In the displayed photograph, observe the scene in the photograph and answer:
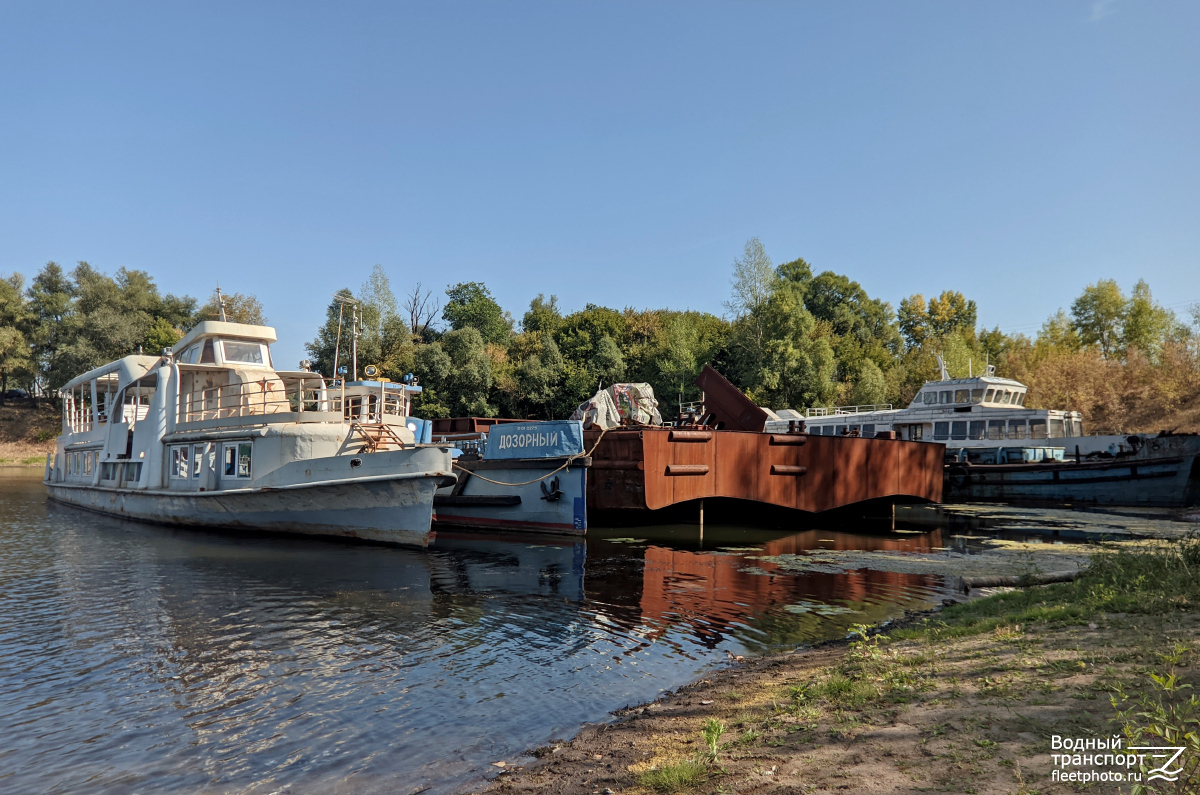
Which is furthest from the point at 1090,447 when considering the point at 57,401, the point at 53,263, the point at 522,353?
the point at 53,263

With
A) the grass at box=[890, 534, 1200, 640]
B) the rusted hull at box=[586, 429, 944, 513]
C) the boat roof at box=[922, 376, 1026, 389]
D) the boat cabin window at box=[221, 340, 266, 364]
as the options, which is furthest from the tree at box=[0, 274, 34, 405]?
the grass at box=[890, 534, 1200, 640]

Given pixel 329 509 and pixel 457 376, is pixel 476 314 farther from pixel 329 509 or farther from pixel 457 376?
pixel 329 509

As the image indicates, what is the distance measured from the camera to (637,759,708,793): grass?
4512 mm

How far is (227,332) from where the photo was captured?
21.6 metres

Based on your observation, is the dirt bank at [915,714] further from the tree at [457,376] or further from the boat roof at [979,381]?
the tree at [457,376]

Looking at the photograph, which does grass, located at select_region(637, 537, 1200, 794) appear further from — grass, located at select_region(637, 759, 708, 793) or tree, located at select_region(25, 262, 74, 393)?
tree, located at select_region(25, 262, 74, 393)

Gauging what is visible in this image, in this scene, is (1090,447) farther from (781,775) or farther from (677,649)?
(781,775)

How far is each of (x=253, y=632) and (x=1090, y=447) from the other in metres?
36.3

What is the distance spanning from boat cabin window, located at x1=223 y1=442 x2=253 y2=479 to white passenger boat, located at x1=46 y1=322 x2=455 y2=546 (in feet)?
0.09

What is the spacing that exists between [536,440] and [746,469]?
6.45m

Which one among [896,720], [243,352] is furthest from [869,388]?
[896,720]

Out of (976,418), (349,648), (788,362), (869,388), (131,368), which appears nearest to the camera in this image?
(349,648)

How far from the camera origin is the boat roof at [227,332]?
21.3 meters

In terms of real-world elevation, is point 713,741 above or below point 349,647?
above
